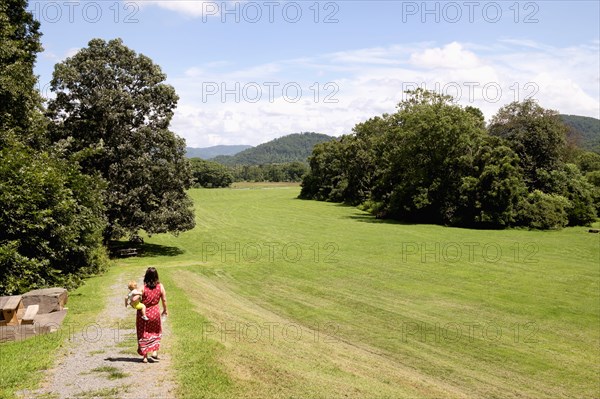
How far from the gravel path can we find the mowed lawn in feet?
1.64

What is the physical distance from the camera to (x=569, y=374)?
575 inches

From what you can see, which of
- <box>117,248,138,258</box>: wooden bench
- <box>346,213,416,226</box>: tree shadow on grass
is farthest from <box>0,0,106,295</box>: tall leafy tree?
<box>346,213,416,226</box>: tree shadow on grass

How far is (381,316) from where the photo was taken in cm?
2008

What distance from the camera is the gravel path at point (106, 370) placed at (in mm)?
8992

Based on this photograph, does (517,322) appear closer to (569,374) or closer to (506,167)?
(569,374)

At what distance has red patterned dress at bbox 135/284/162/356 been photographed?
1059cm

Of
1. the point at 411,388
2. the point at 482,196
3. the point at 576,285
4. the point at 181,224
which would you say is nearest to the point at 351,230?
the point at 482,196

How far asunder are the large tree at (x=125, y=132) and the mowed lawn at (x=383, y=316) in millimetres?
3374

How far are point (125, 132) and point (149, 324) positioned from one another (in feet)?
78.4

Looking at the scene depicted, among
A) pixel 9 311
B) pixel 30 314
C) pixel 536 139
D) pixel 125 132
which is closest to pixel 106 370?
pixel 9 311

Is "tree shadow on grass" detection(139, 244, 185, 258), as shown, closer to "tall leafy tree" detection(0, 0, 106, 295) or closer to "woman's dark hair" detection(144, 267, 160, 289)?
"tall leafy tree" detection(0, 0, 106, 295)

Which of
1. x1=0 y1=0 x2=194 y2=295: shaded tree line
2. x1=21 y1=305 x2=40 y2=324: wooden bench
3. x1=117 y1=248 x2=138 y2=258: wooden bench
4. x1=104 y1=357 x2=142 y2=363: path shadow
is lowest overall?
x1=117 y1=248 x2=138 y2=258: wooden bench

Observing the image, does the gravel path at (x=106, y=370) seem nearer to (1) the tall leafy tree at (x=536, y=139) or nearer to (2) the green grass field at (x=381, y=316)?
(2) the green grass field at (x=381, y=316)

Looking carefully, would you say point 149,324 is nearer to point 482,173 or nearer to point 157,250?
point 157,250
